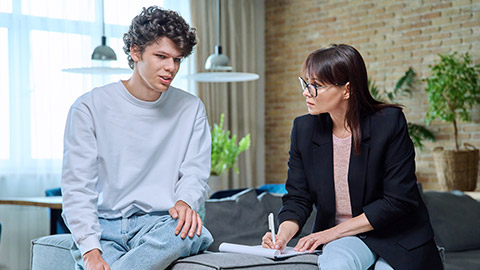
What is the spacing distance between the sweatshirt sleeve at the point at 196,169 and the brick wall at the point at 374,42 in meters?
4.28

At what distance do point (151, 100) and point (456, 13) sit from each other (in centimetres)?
457

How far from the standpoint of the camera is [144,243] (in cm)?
185

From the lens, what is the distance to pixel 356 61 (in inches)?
83.4

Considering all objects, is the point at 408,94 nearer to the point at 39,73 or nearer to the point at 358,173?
the point at 39,73

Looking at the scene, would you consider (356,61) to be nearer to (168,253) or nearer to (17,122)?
(168,253)

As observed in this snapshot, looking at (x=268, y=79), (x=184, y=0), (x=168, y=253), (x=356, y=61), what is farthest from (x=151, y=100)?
(x=268, y=79)

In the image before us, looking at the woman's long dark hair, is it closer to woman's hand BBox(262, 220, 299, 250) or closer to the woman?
the woman

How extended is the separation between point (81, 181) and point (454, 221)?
253 centimetres

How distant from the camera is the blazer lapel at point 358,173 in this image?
2.11m

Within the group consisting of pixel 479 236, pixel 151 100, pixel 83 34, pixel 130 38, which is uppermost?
pixel 83 34

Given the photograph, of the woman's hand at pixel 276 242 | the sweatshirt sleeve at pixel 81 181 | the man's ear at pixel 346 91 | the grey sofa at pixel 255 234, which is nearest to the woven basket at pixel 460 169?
the grey sofa at pixel 255 234

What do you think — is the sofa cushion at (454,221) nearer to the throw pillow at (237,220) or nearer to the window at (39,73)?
the throw pillow at (237,220)

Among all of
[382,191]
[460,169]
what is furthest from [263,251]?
[460,169]

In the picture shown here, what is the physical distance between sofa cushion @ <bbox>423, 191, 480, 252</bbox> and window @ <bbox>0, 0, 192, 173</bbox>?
3.65 metres
